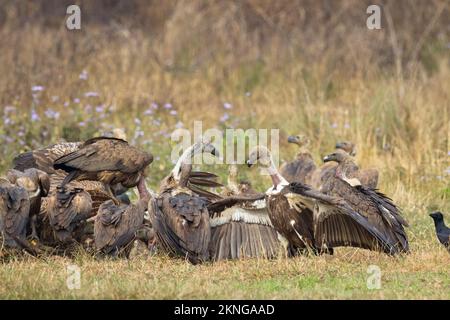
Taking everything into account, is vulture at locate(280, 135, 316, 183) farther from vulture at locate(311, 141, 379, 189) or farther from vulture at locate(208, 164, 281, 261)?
vulture at locate(208, 164, 281, 261)

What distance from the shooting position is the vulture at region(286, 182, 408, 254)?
24.1 feet

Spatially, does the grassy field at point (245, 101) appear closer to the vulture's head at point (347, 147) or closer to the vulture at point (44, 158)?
the vulture's head at point (347, 147)

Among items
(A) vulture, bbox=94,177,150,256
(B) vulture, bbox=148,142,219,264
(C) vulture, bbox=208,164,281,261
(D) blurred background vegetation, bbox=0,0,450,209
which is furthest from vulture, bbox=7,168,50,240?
(D) blurred background vegetation, bbox=0,0,450,209

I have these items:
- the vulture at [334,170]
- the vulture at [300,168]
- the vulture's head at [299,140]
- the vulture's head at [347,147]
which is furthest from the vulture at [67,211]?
the vulture's head at [299,140]

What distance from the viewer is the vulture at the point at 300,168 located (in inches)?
422

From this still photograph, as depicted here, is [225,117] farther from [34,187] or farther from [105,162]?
[34,187]

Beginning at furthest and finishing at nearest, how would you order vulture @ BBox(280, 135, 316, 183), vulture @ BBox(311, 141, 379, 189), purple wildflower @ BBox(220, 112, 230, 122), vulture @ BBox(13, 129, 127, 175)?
purple wildflower @ BBox(220, 112, 230, 122), vulture @ BBox(280, 135, 316, 183), vulture @ BBox(311, 141, 379, 189), vulture @ BBox(13, 129, 127, 175)

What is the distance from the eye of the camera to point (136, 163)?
8.53 metres

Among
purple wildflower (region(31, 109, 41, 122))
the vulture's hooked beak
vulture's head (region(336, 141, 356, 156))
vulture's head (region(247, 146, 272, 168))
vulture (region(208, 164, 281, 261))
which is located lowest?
vulture (region(208, 164, 281, 261))

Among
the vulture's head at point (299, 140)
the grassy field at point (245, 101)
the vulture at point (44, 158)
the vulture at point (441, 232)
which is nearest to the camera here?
the grassy field at point (245, 101)

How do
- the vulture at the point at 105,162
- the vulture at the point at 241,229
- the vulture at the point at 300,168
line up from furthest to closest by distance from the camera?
the vulture at the point at 300,168 < the vulture at the point at 105,162 < the vulture at the point at 241,229

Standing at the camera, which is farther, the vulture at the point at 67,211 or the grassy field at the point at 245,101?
the vulture at the point at 67,211

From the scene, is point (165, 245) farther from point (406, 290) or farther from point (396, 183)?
point (396, 183)

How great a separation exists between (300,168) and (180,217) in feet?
11.6
